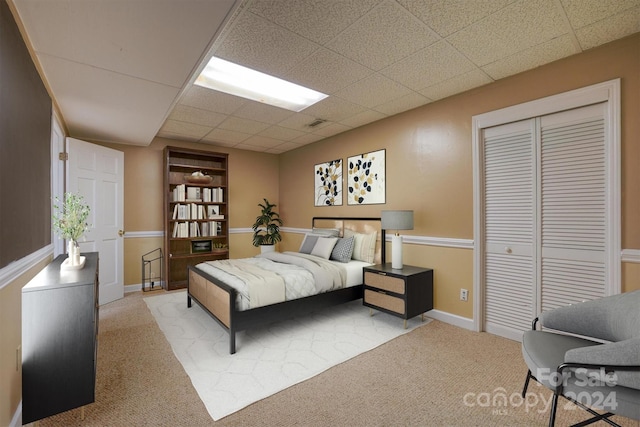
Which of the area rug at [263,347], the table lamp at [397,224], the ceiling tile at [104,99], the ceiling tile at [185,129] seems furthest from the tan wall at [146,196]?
the table lamp at [397,224]

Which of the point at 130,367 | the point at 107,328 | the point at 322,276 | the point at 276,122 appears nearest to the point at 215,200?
the point at 276,122

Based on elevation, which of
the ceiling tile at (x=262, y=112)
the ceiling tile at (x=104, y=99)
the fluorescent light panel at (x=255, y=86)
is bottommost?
the ceiling tile at (x=104, y=99)

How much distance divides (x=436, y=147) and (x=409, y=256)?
54.5 inches

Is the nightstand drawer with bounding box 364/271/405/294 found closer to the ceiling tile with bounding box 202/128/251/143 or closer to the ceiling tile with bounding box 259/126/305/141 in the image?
the ceiling tile with bounding box 259/126/305/141

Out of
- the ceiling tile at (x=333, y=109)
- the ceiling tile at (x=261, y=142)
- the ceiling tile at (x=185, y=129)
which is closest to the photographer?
the ceiling tile at (x=333, y=109)

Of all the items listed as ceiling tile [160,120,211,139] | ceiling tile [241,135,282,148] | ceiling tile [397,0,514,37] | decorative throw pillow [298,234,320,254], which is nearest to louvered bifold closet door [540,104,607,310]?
ceiling tile [397,0,514,37]

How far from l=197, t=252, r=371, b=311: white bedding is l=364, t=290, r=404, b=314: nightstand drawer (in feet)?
0.82

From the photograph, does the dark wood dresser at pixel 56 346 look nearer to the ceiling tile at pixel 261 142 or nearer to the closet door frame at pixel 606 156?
the closet door frame at pixel 606 156

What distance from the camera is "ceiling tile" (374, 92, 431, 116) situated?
3287mm

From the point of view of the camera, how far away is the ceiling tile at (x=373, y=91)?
2.88 metres

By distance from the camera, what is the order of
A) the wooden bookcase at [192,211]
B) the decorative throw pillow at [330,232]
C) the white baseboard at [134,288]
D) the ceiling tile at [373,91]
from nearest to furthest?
the ceiling tile at [373,91]
the decorative throw pillow at [330,232]
the white baseboard at [134,288]
the wooden bookcase at [192,211]

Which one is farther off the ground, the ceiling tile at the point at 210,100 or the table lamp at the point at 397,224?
the ceiling tile at the point at 210,100

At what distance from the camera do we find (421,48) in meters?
2.31

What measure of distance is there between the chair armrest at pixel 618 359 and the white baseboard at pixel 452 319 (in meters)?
1.93
